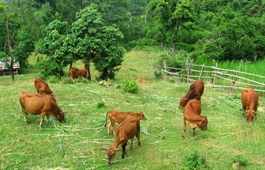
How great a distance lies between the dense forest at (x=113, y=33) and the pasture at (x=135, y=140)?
4.49 m

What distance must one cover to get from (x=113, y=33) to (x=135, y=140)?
9.76 m

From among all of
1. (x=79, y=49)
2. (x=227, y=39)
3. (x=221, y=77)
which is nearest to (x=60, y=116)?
(x=79, y=49)

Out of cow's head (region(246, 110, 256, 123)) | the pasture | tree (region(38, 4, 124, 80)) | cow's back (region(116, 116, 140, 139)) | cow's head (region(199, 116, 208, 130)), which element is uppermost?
tree (region(38, 4, 124, 80))

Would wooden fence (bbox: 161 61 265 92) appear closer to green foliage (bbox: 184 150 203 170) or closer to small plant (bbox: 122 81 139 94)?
small plant (bbox: 122 81 139 94)

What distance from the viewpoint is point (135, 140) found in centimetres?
897

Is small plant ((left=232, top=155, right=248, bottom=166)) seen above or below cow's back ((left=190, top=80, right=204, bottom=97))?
below

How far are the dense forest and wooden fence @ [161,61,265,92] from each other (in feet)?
7.29

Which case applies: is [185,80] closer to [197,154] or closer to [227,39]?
[227,39]

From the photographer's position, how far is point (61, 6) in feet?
80.0

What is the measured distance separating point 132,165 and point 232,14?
26.4 m

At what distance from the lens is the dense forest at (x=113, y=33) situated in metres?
17.2

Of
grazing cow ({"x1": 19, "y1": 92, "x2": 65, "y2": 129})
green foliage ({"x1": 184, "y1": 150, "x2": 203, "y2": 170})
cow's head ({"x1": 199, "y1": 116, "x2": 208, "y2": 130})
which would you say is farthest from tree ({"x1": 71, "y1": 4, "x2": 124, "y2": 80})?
green foliage ({"x1": 184, "y1": 150, "x2": 203, "y2": 170})

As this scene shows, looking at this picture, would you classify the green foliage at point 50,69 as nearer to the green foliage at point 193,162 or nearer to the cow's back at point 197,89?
the cow's back at point 197,89

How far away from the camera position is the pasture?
25.5 feet
